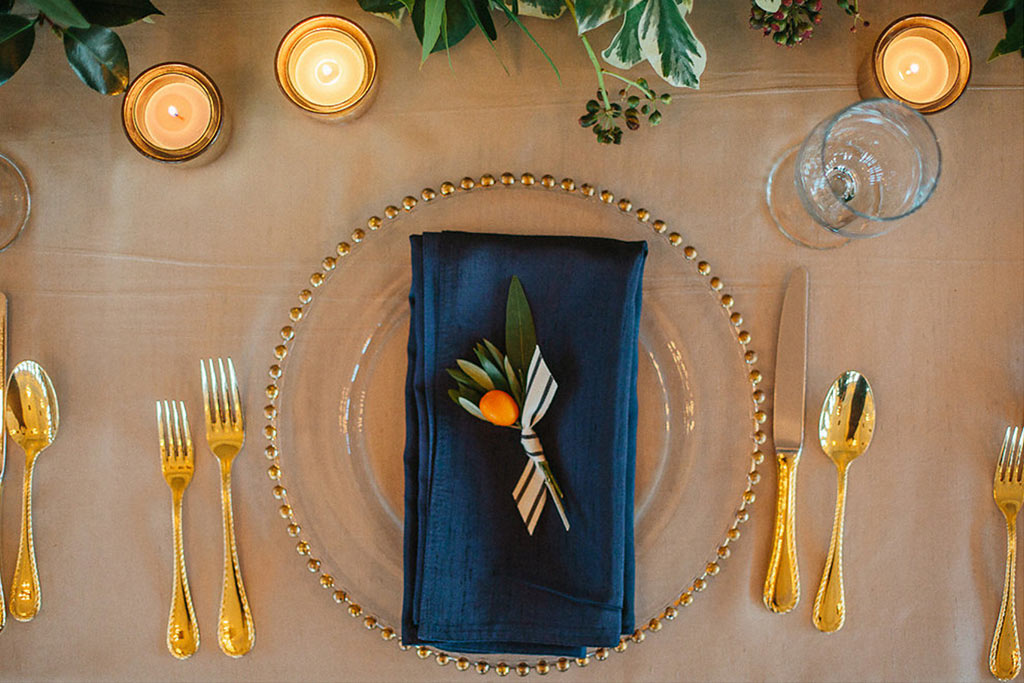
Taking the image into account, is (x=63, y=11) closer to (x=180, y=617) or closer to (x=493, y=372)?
(x=493, y=372)

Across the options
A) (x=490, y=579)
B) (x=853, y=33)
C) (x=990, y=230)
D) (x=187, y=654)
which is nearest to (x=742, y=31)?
(x=853, y=33)

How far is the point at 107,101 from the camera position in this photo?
35.2 inches

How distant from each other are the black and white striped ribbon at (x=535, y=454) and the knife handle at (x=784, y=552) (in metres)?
0.23

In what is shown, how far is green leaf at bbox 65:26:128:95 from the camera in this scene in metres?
0.81

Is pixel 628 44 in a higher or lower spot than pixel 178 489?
higher

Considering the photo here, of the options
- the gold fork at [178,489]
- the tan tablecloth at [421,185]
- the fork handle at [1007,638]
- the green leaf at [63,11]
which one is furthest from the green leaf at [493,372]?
the fork handle at [1007,638]

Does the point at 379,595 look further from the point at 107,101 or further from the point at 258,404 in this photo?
the point at 107,101

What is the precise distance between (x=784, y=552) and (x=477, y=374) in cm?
37

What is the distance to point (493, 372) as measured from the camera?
785 millimetres

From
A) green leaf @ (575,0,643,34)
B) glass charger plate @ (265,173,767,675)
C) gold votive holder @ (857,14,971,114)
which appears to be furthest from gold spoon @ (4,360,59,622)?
gold votive holder @ (857,14,971,114)

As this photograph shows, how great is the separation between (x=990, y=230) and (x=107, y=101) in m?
0.95

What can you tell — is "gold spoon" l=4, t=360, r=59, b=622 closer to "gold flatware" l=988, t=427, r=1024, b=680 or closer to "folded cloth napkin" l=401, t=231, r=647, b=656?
"folded cloth napkin" l=401, t=231, r=647, b=656

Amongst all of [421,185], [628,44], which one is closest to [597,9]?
[628,44]

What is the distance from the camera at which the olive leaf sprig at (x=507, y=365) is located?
0.78 m
